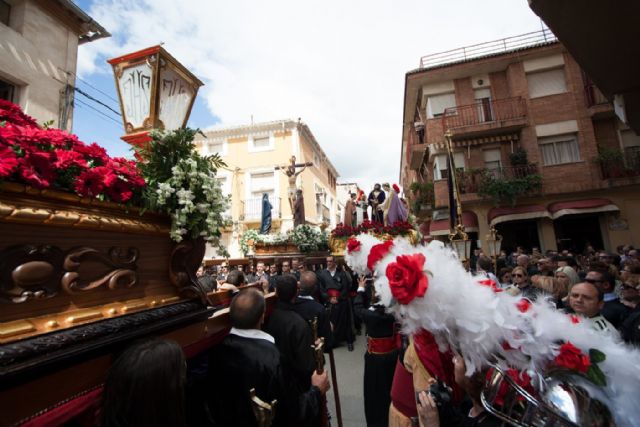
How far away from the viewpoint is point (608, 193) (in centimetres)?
1295

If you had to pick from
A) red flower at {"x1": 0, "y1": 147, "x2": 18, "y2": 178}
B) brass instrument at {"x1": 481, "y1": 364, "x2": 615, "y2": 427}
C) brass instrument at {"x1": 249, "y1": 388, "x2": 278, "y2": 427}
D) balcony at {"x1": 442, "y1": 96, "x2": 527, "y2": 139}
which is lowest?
brass instrument at {"x1": 249, "y1": 388, "x2": 278, "y2": 427}

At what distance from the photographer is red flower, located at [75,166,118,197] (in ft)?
4.00

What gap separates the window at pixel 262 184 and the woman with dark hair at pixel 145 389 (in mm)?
21056

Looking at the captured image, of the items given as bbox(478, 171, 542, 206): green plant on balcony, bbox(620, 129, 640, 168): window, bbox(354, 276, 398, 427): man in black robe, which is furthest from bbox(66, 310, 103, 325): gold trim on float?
bbox(620, 129, 640, 168): window

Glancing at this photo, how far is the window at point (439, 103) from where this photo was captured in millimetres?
15789

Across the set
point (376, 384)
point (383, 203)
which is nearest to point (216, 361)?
point (376, 384)

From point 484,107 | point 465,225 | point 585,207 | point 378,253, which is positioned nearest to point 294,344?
point 378,253

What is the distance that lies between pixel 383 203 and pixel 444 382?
649 centimetres

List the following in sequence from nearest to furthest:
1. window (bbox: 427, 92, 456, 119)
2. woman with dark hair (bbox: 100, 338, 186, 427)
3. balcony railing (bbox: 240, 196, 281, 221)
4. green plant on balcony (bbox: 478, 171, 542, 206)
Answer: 1. woman with dark hair (bbox: 100, 338, 186, 427)
2. green plant on balcony (bbox: 478, 171, 542, 206)
3. window (bbox: 427, 92, 456, 119)
4. balcony railing (bbox: 240, 196, 281, 221)

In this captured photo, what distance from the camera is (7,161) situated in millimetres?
946

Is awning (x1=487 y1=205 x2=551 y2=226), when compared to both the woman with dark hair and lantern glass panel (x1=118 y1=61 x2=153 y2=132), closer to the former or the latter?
lantern glass panel (x1=118 y1=61 x2=153 y2=132)

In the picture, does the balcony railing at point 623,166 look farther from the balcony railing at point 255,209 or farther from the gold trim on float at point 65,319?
the gold trim on float at point 65,319

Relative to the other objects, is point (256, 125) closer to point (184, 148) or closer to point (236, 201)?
point (236, 201)

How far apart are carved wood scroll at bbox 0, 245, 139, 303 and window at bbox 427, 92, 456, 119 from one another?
16469 millimetres
